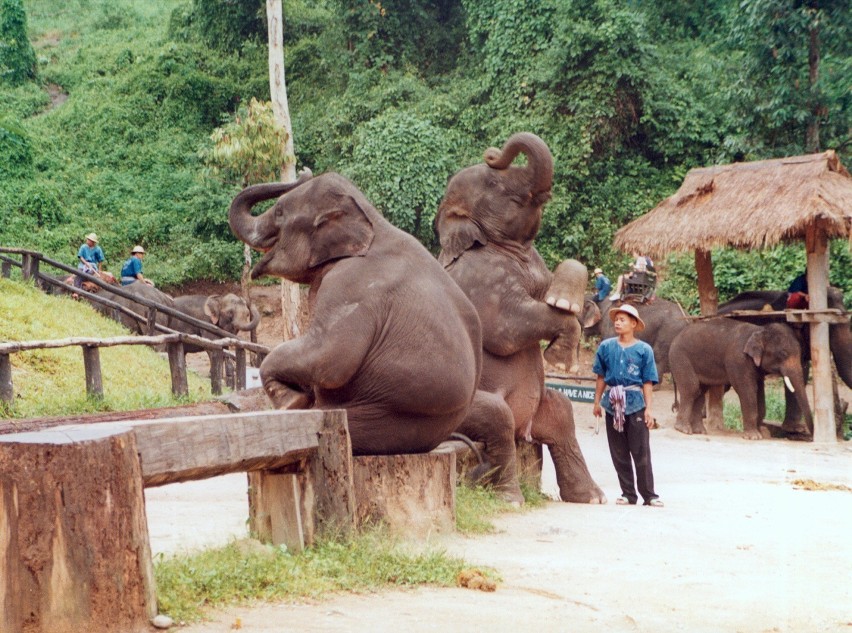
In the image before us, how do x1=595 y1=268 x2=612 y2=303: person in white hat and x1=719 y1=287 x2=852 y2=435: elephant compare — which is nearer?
x1=719 y1=287 x2=852 y2=435: elephant

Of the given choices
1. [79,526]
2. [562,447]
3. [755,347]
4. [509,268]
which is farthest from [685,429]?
[79,526]

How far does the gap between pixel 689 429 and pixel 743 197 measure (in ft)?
10.9

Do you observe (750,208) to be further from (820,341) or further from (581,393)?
(581,393)

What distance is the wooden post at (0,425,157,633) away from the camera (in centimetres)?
340

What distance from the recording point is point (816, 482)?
10000mm

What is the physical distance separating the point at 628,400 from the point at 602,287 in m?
15.7

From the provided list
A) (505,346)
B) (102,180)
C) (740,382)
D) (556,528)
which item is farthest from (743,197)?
(102,180)

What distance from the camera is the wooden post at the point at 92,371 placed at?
39.5ft

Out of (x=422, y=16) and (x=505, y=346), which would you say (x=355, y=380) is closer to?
(x=505, y=346)

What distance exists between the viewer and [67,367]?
1459 cm

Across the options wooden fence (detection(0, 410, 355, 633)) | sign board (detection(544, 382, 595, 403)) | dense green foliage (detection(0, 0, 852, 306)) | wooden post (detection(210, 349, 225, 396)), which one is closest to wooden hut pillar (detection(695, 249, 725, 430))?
dense green foliage (detection(0, 0, 852, 306))

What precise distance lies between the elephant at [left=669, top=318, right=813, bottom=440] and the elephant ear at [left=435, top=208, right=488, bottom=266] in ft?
29.0

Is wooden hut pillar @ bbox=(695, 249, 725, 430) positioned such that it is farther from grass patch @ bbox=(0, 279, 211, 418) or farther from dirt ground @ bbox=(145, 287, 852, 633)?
dirt ground @ bbox=(145, 287, 852, 633)

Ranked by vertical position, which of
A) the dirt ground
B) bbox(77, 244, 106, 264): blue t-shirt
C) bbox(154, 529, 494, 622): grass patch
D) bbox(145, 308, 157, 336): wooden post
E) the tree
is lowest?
the dirt ground
